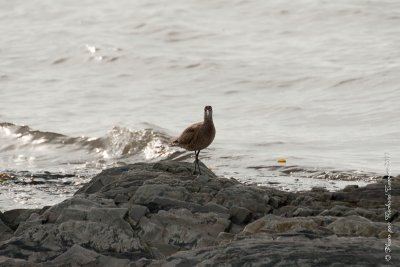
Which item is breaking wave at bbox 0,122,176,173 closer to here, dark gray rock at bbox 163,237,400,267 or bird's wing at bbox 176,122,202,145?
bird's wing at bbox 176,122,202,145

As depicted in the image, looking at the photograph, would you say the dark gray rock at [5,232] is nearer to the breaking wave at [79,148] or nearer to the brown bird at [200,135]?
the brown bird at [200,135]

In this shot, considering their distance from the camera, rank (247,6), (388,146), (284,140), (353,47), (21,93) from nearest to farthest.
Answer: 1. (388,146)
2. (284,140)
3. (21,93)
4. (353,47)
5. (247,6)

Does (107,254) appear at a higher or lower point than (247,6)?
lower

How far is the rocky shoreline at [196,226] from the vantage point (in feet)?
25.4

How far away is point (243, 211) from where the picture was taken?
991 cm

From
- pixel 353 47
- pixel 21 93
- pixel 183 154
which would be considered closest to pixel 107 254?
pixel 183 154

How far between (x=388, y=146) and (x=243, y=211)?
922cm

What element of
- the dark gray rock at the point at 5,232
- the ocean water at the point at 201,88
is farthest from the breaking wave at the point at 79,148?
the dark gray rock at the point at 5,232

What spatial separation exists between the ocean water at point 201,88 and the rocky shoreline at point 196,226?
3.59 meters

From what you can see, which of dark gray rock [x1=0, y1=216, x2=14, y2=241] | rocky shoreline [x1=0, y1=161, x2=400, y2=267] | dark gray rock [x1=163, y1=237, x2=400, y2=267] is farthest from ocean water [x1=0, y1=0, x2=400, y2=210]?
dark gray rock [x1=163, y1=237, x2=400, y2=267]

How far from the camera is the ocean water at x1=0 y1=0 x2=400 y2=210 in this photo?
698 inches

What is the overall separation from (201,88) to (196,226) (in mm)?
17228

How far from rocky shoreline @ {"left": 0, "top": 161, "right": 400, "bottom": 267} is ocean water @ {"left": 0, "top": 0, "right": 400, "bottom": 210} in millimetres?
3587

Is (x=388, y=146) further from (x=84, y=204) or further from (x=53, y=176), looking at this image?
(x=84, y=204)
